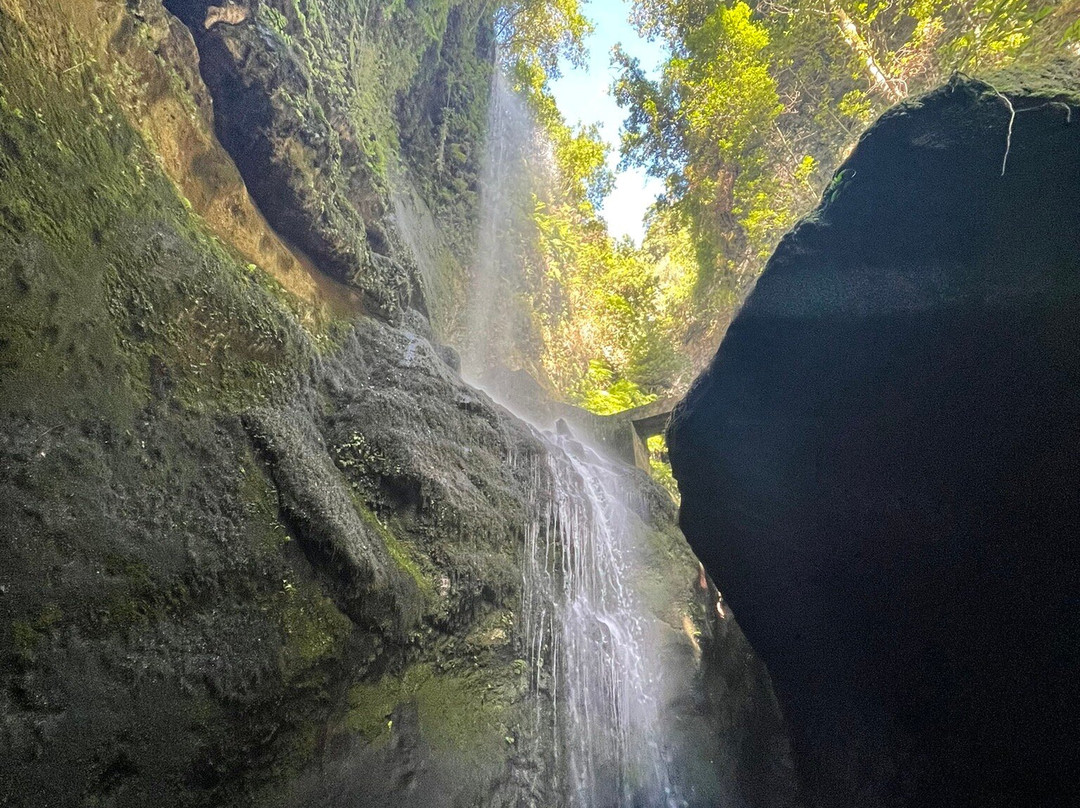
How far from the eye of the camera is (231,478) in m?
3.24

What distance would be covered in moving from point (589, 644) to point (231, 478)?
14.2ft

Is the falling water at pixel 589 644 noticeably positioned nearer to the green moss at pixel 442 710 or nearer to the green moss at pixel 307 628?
the green moss at pixel 442 710

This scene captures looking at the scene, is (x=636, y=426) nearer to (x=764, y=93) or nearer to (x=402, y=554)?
(x=764, y=93)

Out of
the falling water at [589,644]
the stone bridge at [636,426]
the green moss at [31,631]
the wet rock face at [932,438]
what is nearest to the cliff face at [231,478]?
the green moss at [31,631]

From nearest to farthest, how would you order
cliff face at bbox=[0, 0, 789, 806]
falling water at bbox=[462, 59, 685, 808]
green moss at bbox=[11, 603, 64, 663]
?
green moss at bbox=[11, 603, 64, 663]
cliff face at bbox=[0, 0, 789, 806]
falling water at bbox=[462, 59, 685, 808]

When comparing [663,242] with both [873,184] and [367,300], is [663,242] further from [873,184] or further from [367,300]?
[873,184]

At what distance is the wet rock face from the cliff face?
2.34 m

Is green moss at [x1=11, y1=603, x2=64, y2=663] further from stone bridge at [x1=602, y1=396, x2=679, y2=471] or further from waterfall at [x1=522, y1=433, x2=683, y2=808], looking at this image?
stone bridge at [x1=602, y1=396, x2=679, y2=471]

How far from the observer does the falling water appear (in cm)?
502

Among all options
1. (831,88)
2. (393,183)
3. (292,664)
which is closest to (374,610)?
(292,664)

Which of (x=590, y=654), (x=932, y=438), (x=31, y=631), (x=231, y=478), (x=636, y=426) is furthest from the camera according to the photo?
(x=636, y=426)

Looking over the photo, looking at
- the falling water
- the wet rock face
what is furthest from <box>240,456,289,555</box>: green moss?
the wet rock face

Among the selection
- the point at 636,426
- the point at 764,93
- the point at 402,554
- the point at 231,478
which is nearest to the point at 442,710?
the point at 402,554

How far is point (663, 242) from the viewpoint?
1634 centimetres
